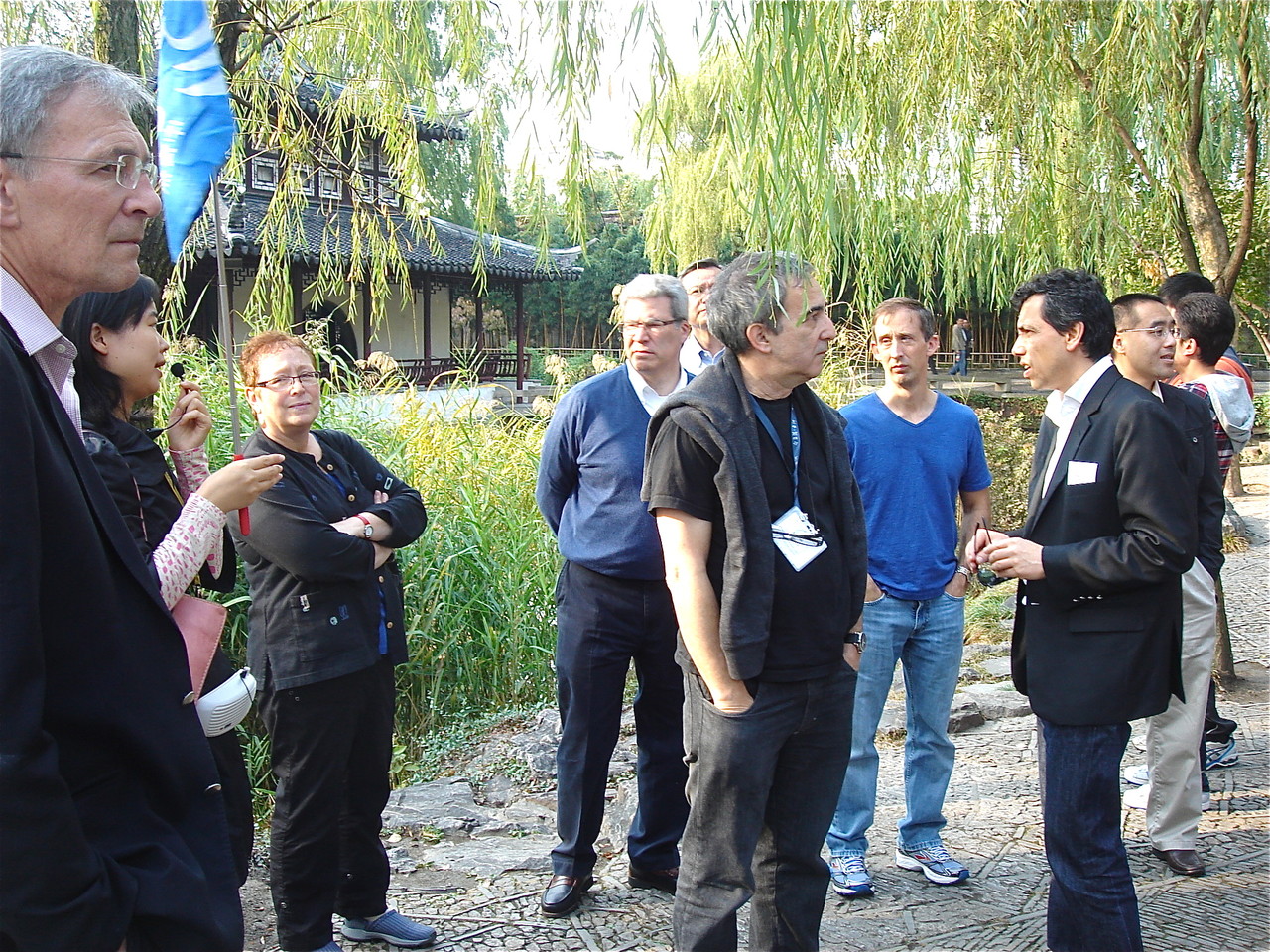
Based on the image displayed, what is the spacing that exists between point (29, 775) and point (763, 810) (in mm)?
1575

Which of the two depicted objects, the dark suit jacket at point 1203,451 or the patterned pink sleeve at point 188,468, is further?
the dark suit jacket at point 1203,451

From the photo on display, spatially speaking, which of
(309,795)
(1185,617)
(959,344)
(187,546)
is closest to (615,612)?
(309,795)

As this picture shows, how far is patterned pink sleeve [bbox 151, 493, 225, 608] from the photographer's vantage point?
1762mm

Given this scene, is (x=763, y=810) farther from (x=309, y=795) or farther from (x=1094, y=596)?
(x=309, y=795)

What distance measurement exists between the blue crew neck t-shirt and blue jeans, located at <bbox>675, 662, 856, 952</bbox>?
2.74 feet

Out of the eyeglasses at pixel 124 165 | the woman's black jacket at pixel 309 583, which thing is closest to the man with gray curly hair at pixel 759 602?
the woman's black jacket at pixel 309 583

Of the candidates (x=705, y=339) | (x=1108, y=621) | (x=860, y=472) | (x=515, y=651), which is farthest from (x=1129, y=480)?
(x=515, y=651)

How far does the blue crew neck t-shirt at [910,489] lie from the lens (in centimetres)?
320

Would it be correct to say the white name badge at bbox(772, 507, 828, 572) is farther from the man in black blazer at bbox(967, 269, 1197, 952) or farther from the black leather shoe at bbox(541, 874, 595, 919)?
the black leather shoe at bbox(541, 874, 595, 919)

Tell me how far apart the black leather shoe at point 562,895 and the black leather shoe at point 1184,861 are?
1.79m

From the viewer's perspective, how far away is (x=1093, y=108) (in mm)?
4605

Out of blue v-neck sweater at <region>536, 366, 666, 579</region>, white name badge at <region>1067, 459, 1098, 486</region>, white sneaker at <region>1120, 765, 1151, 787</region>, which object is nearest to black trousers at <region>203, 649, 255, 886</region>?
blue v-neck sweater at <region>536, 366, 666, 579</region>

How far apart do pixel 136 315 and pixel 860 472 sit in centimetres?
210

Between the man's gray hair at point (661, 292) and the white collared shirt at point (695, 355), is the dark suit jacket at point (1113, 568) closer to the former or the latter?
the man's gray hair at point (661, 292)
